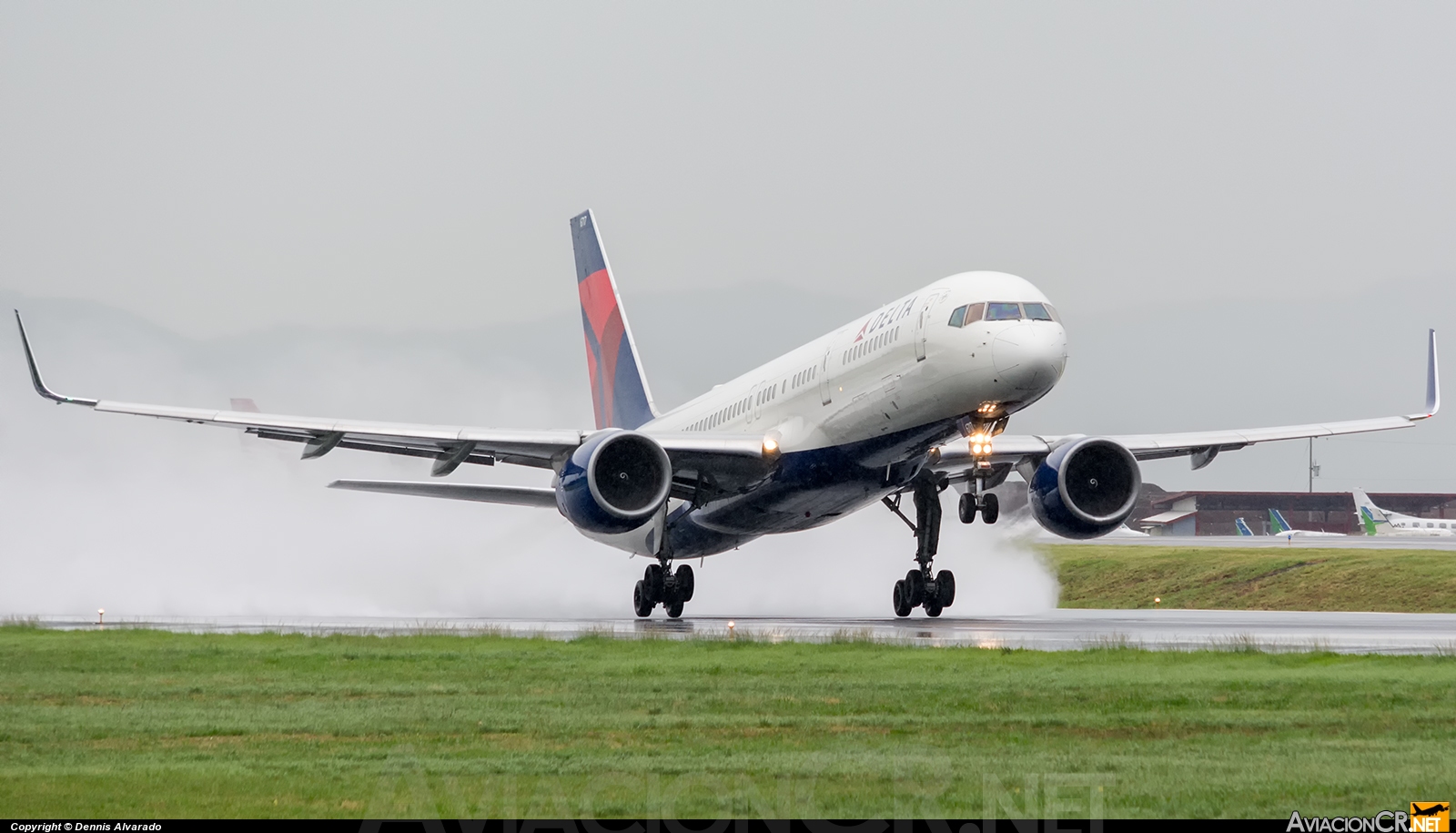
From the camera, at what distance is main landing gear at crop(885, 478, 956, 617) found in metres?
34.9

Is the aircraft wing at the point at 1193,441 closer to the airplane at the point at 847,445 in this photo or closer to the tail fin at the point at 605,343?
the airplane at the point at 847,445

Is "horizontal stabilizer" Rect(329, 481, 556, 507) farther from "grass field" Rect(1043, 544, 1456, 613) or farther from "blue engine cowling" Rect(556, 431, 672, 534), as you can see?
"grass field" Rect(1043, 544, 1456, 613)

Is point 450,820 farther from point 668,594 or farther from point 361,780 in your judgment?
point 668,594

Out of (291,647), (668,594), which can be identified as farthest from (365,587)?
(291,647)

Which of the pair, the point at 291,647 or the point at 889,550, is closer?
the point at 291,647

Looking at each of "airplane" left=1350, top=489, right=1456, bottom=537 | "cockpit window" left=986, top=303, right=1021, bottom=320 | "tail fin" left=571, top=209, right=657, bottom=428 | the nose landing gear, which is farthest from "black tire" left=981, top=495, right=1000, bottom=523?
"airplane" left=1350, top=489, right=1456, bottom=537

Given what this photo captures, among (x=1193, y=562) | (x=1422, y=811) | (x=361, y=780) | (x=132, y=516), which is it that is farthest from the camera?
(x=1193, y=562)

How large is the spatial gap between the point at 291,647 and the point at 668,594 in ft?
44.6

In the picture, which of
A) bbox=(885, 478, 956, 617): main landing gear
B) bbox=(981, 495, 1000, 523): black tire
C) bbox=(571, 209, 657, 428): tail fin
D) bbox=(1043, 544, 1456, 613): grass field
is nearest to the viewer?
bbox=(981, 495, 1000, 523): black tire

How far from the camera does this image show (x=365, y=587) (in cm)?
4525

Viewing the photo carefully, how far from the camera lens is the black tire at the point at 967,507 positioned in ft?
99.0

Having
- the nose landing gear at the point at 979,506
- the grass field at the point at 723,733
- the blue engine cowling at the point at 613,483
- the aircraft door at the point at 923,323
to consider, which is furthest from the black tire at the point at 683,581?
the grass field at the point at 723,733

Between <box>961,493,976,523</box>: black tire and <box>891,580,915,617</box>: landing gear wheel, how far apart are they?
554 centimetres

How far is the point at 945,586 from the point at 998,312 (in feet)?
28.2
